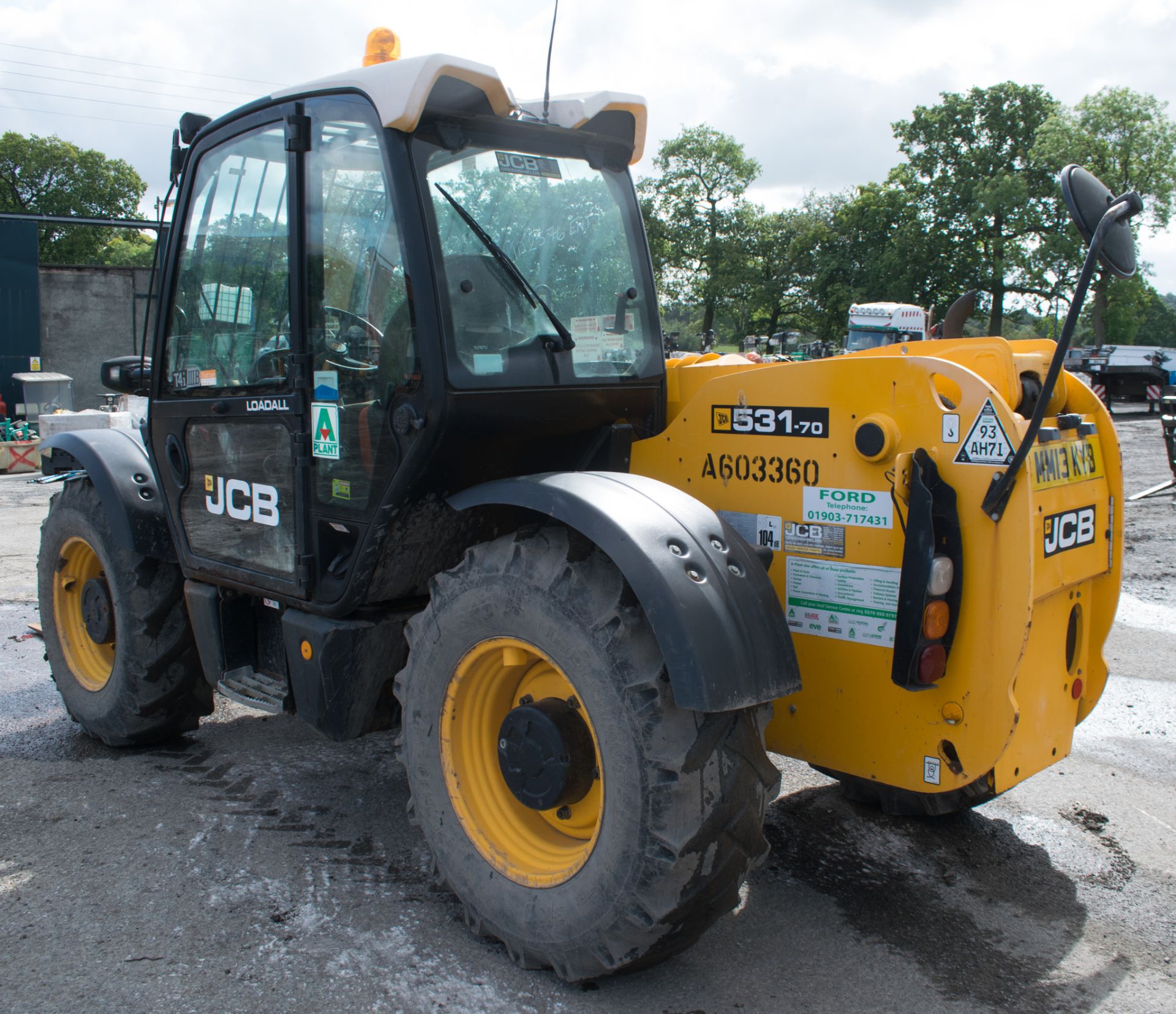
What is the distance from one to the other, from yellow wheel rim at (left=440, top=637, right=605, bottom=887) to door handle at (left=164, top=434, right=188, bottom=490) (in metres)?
1.65

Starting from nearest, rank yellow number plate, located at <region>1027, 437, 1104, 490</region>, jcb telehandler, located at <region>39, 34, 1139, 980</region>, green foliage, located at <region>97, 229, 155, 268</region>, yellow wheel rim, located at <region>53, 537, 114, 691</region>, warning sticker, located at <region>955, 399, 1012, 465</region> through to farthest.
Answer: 1. jcb telehandler, located at <region>39, 34, 1139, 980</region>
2. warning sticker, located at <region>955, 399, 1012, 465</region>
3. yellow number plate, located at <region>1027, 437, 1104, 490</region>
4. yellow wheel rim, located at <region>53, 537, 114, 691</region>
5. green foliage, located at <region>97, 229, 155, 268</region>

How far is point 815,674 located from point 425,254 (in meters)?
1.65

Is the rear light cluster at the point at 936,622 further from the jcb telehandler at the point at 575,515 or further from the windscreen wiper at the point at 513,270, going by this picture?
the windscreen wiper at the point at 513,270

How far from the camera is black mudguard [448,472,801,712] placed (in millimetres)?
2303

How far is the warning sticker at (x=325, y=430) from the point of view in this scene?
3162 mm

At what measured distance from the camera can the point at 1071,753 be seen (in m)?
4.36

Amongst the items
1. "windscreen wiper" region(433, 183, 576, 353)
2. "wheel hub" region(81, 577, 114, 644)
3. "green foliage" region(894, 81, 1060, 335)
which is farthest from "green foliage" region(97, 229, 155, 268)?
"windscreen wiper" region(433, 183, 576, 353)

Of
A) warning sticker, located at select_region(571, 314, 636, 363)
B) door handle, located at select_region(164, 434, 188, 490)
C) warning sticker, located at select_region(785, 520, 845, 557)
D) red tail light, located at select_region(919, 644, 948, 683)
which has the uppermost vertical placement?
warning sticker, located at select_region(571, 314, 636, 363)

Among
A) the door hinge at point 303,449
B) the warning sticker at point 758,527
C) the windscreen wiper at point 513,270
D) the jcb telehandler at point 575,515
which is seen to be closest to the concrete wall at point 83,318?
the jcb telehandler at point 575,515

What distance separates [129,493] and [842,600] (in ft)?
9.46

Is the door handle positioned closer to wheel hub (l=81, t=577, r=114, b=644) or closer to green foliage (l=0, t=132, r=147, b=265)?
wheel hub (l=81, t=577, r=114, b=644)

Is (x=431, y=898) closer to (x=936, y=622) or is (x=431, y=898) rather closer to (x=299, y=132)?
(x=936, y=622)

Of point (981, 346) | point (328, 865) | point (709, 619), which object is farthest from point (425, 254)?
point (328, 865)

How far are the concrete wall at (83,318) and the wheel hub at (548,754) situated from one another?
2979 centimetres
